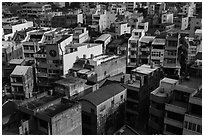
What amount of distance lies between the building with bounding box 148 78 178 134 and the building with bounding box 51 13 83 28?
5077cm

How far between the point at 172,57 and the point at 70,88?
20265 millimetres

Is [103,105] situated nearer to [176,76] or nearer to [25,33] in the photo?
[176,76]

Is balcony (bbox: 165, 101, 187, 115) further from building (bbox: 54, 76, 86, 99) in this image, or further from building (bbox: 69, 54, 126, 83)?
building (bbox: 69, 54, 126, 83)

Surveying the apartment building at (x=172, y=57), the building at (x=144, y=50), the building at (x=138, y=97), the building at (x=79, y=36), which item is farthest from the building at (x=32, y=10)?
the building at (x=138, y=97)

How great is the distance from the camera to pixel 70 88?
2658 cm

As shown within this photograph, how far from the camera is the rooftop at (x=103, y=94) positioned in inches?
966

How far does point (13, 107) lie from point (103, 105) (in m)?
8.69

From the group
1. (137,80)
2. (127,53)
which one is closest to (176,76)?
(127,53)

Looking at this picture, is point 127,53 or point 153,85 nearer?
point 153,85

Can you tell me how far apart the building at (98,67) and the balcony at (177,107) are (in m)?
11.0

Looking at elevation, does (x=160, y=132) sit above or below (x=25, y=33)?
below

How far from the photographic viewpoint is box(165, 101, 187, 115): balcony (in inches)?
851

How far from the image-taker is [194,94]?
2117cm

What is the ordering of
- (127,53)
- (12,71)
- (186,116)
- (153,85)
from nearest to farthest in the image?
(186,116), (153,85), (12,71), (127,53)
